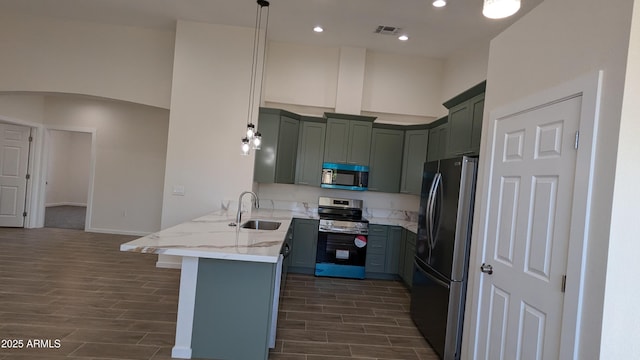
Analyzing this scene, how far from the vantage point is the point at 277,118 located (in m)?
4.96

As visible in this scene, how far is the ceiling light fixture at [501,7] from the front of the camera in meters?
1.20

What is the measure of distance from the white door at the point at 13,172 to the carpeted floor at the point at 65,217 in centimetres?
63

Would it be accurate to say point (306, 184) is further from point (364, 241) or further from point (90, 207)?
point (90, 207)

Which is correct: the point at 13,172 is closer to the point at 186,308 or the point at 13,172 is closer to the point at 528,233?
the point at 186,308

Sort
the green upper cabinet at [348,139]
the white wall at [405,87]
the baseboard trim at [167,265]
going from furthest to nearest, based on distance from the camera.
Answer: the white wall at [405,87], the green upper cabinet at [348,139], the baseboard trim at [167,265]

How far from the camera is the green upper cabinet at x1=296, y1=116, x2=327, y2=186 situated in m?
5.29

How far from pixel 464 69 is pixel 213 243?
4067 mm

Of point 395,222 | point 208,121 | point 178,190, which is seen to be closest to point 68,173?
point 178,190

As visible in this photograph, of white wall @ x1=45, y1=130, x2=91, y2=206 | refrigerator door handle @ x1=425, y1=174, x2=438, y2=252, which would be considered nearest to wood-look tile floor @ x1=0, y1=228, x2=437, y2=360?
refrigerator door handle @ x1=425, y1=174, x2=438, y2=252

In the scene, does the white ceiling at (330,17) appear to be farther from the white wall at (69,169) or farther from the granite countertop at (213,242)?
the white wall at (69,169)

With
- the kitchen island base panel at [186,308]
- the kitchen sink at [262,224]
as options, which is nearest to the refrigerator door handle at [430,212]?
the kitchen sink at [262,224]

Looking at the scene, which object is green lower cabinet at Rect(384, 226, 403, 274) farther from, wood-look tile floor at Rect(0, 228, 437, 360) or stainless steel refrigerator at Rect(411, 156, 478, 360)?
stainless steel refrigerator at Rect(411, 156, 478, 360)

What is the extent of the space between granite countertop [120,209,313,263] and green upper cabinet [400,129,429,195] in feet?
8.26

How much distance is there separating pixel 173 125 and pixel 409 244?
3.57m
